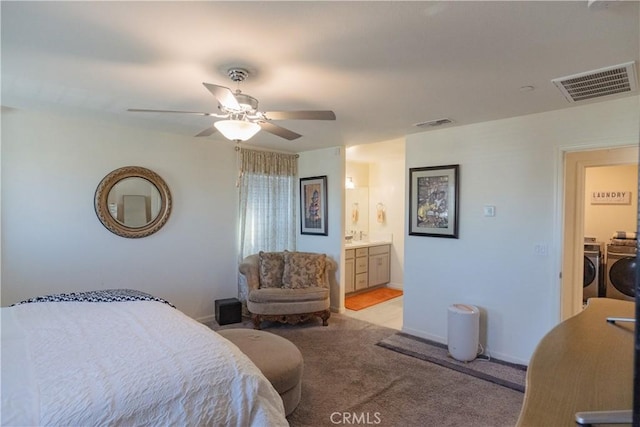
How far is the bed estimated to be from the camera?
1265mm

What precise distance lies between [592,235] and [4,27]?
7624 millimetres

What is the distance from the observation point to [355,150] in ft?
18.2

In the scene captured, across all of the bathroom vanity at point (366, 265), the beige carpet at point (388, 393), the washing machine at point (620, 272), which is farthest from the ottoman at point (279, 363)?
the washing machine at point (620, 272)

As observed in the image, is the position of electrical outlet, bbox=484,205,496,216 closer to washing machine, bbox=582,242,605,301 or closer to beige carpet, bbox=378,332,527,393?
beige carpet, bbox=378,332,527,393

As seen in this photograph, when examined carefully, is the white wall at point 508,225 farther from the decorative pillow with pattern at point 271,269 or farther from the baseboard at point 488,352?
the decorative pillow with pattern at point 271,269

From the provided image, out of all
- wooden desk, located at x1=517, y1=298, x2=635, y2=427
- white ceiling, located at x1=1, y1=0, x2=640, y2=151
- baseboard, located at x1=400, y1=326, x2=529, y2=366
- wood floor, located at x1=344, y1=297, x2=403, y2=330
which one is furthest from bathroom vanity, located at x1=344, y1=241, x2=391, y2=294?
wooden desk, located at x1=517, y1=298, x2=635, y2=427

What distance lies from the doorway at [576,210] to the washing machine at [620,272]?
2270 mm

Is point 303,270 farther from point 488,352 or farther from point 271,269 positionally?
point 488,352

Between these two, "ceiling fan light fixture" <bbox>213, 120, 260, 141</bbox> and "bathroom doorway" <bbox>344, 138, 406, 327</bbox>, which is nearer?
"ceiling fan light fixture" <bbox>213, 120, 260, 141</bbox>

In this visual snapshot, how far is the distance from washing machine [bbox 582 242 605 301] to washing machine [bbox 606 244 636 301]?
109 millimetres

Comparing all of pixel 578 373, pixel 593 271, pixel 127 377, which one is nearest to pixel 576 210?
pixel 593 271

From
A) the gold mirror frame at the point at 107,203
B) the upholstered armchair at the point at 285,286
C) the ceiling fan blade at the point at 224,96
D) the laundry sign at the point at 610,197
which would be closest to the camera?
the ceiling fan blade at the point at 224,96

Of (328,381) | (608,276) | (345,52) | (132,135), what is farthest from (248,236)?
(608,276)

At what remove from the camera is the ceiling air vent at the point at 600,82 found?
2257mm
